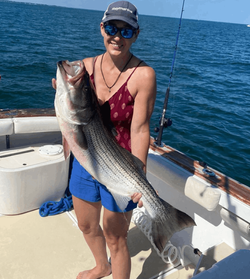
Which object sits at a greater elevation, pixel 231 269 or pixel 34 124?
pixel 231 269

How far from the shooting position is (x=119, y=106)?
229 centimetres

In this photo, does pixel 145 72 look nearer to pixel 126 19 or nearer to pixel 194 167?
pixel 126 19

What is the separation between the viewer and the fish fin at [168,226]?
7.69 feet

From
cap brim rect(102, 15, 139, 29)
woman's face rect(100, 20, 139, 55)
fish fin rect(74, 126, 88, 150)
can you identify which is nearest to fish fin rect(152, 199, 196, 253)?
fish fin rect(74, 126, 88, 150)

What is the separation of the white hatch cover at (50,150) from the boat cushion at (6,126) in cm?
53

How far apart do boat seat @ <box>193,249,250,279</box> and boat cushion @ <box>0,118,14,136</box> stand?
3.21 metres

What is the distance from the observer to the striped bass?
2059 millimetres

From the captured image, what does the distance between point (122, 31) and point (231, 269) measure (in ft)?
5.73

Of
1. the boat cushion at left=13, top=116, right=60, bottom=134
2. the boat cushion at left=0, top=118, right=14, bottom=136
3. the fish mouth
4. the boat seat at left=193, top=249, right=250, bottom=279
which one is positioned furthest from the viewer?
the boat cushion at left=13, top=116, right=60, bottom=134

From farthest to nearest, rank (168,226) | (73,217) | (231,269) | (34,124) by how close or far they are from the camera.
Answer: (73,217) < (34,124) < (168,226) < (231,269)

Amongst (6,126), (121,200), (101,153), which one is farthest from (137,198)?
(6,126)

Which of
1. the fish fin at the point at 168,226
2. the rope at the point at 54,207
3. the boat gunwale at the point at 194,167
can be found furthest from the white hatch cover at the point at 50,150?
the fish fin at the point at 168,226

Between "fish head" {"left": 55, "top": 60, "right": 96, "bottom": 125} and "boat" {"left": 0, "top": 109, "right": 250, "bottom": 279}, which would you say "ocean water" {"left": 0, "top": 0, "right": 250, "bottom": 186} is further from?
"fish head" {"left": 55, "top": 60, "right": 96, "bottom": 125}

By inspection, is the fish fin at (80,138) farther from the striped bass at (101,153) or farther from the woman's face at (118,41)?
the woman's face at (118,41)
